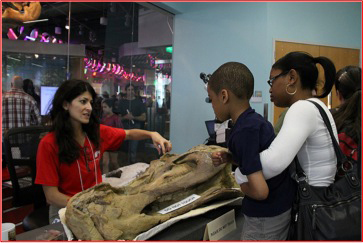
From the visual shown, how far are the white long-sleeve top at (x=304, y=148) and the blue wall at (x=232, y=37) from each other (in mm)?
3729

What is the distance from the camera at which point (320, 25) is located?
5.08 metres

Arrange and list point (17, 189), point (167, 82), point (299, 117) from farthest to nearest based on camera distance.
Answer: point (167, 82), point (17, 189), point (299, 117)

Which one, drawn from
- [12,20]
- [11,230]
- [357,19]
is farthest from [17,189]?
[357,19]

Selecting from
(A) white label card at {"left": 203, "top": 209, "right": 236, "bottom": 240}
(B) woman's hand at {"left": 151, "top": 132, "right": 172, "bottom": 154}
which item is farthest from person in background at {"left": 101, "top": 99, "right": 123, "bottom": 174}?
(A) white label card at {"left": 203, "top": 209, "right": 236, "bottom": 240}

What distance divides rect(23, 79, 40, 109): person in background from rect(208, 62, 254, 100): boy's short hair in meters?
3.53

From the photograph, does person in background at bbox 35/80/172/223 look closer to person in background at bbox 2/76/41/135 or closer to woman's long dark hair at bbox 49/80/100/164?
woman's long dark hair at bbox 49/80/100/164

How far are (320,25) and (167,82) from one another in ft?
8.72

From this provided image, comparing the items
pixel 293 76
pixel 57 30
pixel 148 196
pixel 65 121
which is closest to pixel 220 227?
pixel 148 196

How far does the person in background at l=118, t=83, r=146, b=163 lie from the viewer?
5.33 metres

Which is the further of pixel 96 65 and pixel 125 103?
pixel 125 103

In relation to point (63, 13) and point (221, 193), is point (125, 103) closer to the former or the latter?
point (63, 13)

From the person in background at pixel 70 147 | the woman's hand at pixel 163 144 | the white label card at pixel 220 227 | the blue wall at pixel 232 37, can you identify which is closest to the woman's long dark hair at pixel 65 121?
the person in background at pixel 70 147

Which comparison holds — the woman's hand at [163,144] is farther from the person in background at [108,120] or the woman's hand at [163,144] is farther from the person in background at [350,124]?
the person in background at [108,120]

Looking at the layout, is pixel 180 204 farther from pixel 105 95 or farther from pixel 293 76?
pixel 105 95
